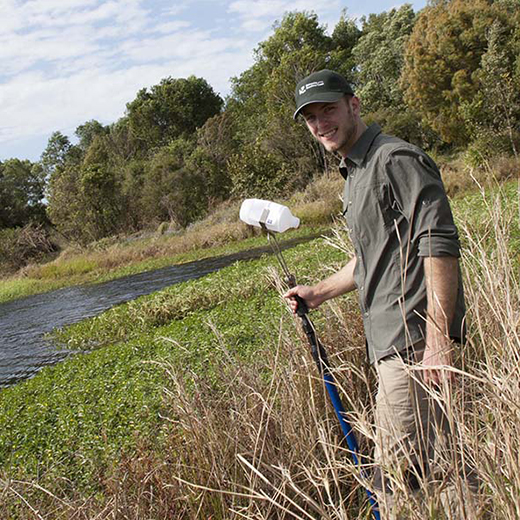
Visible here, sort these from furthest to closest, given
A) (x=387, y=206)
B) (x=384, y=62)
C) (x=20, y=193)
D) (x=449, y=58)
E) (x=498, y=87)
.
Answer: (x=20, y=193) → (x=384, y=62) → (x=449, y=58) → (x=498, y=87) → (x=387, y=206)

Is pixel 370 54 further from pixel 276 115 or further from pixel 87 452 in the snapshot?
pixel 87 452

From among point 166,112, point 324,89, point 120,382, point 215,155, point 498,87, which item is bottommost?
point 120,382

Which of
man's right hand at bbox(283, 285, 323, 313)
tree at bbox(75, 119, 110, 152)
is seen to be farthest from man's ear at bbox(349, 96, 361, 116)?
tree at bbox(75, 119, 110, 152)

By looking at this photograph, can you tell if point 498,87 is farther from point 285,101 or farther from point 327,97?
point 327,97

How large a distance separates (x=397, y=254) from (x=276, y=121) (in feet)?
80.4

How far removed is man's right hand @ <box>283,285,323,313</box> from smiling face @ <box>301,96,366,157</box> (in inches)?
22.4

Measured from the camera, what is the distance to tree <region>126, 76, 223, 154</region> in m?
34.5

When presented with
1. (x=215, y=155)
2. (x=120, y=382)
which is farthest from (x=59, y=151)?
(x=120, y=382)

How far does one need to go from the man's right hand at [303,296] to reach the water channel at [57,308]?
637 cm

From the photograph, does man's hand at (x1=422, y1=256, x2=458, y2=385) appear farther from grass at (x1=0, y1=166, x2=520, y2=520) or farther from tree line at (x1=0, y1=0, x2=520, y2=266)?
tree line at (x1=0, y1=0, x2=520, y2=266)

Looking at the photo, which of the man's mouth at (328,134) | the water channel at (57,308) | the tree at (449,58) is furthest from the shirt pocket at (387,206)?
the tree at (449,58)

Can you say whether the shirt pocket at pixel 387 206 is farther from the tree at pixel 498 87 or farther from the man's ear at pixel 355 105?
the tree at pixel 498 87

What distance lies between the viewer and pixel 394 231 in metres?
1.76

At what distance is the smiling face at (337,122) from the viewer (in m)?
1.89
